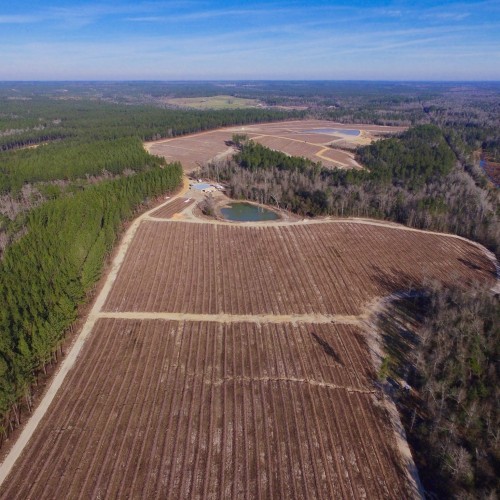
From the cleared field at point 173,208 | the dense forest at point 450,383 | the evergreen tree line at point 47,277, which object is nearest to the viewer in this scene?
the dense forest at point 450,383

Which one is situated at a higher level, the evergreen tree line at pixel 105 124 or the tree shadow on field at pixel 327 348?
the evergreen tree line at pixel 105 124

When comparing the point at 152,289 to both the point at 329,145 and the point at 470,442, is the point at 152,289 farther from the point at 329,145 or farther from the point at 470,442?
the point at 329,145

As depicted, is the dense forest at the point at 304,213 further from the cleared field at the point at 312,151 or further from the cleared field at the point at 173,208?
the cleared field at the point at 312,151

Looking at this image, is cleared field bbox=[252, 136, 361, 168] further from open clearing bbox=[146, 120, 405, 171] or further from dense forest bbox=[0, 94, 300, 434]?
dense forest bbox=[0, 94, 300, 434]

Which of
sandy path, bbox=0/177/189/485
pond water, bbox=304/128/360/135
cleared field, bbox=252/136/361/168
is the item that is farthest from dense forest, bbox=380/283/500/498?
pond water, bbox=304/128/360/135

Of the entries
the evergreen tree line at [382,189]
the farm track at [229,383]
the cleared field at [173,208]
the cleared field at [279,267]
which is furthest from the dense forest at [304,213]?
the cleared field at [279,267]

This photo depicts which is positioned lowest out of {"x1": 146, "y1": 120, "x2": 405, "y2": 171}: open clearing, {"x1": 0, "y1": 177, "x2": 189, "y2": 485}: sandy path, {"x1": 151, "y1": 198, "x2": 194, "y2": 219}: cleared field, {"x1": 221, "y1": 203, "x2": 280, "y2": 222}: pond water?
{"x1": 221, "y1": 203, "x2": 280, "y2": 222}: pond water
